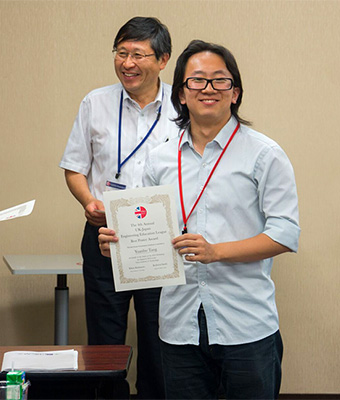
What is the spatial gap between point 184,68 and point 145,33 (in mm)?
793

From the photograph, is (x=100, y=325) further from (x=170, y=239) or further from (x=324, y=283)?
(x=324, y=283)

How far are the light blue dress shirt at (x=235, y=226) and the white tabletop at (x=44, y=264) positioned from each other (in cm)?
143

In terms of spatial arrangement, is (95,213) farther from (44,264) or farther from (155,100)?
(44,264)

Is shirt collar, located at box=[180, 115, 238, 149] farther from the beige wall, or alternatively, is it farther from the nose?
the beige wall

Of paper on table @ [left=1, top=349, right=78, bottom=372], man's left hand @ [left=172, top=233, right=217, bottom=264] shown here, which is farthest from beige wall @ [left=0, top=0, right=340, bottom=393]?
man's left hand @ [left=172, top=233, right=217, bottom=264]

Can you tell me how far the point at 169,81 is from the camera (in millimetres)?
3830

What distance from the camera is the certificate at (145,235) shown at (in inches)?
72.2

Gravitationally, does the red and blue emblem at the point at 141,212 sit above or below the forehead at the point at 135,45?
below

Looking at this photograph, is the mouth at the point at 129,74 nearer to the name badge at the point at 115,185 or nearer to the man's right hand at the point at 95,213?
the name badge at the point at 115,185

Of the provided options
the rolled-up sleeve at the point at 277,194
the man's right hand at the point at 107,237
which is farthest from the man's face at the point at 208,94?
the man's right hand at the point at 107,237

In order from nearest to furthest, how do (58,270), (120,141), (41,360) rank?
(41,360)
(120,141)
(58,270)

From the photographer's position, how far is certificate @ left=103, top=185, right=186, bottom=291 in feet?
6.01

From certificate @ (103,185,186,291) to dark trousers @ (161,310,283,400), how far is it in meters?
0.17

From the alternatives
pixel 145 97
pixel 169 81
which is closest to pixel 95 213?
pixel 145 97
